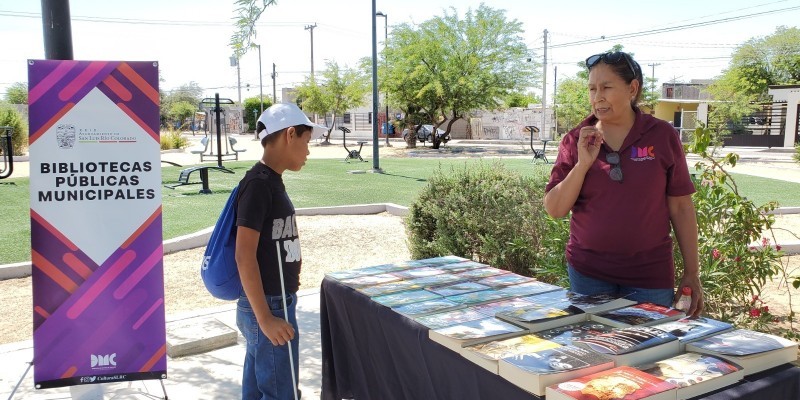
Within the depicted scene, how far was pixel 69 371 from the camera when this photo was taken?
10.7ft

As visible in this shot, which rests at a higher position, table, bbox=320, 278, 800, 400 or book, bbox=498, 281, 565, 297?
book, bbox=498, 281, 565, 297

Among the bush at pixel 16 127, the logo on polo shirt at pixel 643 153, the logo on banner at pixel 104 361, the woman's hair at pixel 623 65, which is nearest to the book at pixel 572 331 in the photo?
the logo on polo shirt at pixel 643 153

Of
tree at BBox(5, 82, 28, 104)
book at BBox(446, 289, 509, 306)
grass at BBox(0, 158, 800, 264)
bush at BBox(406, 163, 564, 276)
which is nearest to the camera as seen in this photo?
book at BBox(446, 289, 509, 306)

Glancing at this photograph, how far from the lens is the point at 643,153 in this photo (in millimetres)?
2455

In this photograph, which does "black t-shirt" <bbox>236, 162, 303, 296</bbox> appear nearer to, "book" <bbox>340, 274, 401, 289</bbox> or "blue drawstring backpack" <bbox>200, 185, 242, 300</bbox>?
"blue drawstring backpack" <bbox>200, 185, 242, 300</bbox>

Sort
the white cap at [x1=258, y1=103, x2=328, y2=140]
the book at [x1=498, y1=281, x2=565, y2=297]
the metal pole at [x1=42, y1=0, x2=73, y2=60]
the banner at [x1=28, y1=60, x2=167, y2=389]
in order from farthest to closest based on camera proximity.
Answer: the metal pole at [x1=42, y1=0, x2=73, y2=60] → the banner at [x1=28, y1=60, x2=167, y2=389] → the white cap at [x1=258, y1=103, x2=328, y2=140] → the book at [x1=498, y1=281, x2=565, y2=297]

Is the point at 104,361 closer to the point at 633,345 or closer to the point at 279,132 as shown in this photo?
the point at 279,132

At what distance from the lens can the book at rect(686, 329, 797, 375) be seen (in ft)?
5.44

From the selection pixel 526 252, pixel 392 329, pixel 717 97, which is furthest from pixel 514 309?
pixel 717 97

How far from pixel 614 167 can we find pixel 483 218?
3154mm

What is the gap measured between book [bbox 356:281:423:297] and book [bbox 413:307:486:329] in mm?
384

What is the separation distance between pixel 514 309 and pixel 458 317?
0.21 meters

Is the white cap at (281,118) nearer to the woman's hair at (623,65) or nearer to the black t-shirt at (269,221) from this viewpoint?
the black t-shirt at (269,221)

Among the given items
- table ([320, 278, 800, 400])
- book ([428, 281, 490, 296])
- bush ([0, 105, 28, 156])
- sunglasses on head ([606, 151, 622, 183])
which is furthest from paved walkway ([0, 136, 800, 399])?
bush ([0, 105, 28, 156])
